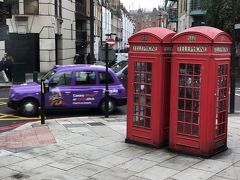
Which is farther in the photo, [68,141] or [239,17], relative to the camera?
[239,17]

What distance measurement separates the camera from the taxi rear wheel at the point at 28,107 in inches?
523

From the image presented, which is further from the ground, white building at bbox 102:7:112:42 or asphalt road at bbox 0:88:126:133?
white building at bbox 102:7:112:42

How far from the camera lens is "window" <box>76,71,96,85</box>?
13453 mm

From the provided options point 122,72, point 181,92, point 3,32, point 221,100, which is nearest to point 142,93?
point 181,92

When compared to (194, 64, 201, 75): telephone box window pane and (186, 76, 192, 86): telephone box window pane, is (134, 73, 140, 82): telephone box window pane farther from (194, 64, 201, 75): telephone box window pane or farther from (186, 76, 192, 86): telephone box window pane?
(194, 64, 201, 75): telephone box window pane

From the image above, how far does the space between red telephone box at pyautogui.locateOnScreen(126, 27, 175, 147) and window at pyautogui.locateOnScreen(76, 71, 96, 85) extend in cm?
510

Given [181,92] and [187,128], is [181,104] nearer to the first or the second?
[181,92]

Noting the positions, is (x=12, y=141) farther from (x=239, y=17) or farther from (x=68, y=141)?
(x=239, y=17)

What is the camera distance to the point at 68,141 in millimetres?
8992

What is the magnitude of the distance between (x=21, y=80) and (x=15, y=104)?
378 inches

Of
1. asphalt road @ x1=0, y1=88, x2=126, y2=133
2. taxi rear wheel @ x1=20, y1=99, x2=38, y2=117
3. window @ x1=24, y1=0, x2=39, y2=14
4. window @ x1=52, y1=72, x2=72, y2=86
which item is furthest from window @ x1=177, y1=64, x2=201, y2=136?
window @ x1=24, y1=0, x2=39, y2=14

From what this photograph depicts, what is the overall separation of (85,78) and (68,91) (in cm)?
72

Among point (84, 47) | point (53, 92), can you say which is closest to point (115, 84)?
point (53, 92)

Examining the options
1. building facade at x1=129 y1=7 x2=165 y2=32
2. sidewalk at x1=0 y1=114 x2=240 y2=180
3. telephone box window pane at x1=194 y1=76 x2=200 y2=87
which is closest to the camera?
sidewalk at x1=0 y1=114 x2=240 y2=180
